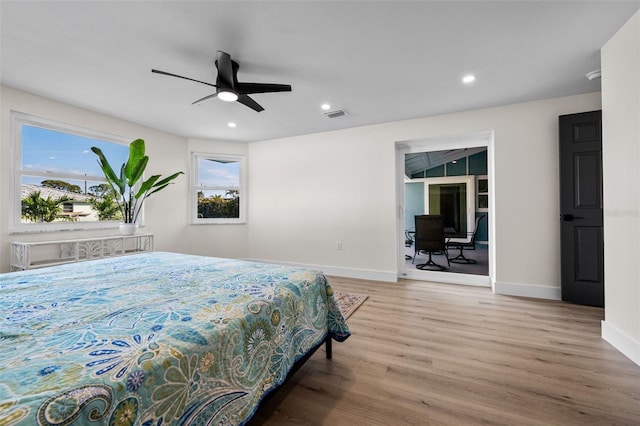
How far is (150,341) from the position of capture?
0.82 metres

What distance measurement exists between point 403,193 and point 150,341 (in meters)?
3.84

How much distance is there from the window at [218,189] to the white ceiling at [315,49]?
5.27ft

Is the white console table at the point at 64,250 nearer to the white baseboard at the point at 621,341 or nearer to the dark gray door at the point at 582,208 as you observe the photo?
the white baseboard at the point at 621,341

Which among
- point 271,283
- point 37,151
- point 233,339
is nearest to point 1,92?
point 37,151

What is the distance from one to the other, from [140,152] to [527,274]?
5.01 metres

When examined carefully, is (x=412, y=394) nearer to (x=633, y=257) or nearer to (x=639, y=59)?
(x=633, y=257)

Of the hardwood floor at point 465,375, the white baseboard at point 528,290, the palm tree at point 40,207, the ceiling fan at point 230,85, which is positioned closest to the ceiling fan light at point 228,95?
the ceiling fan at point 230,85

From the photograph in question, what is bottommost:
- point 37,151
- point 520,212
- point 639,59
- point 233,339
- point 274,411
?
point 274,411

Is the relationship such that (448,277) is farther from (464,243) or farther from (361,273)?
(361,273)

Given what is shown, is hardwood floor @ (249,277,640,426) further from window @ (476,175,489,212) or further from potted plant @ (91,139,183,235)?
potted plant @ (91,139,183,235)

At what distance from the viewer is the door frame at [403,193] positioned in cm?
353

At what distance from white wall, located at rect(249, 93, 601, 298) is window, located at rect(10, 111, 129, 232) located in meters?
2.24

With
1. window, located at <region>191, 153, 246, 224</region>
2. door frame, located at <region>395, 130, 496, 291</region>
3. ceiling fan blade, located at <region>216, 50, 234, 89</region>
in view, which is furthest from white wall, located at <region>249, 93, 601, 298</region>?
ceiling fan blade, located at <region>216, 50, 234, 89</region>

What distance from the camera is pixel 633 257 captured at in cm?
182
